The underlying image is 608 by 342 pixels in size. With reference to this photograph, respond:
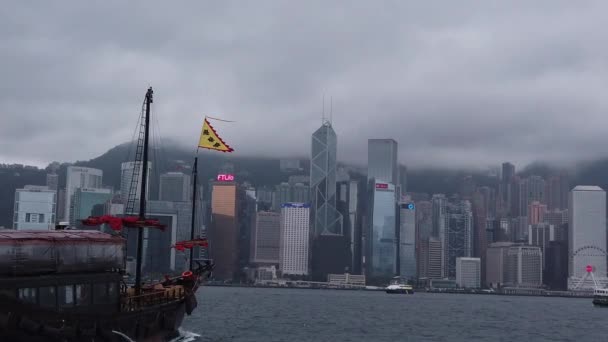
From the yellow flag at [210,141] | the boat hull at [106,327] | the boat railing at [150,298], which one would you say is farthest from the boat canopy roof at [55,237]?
the yellow flag at [210,141]

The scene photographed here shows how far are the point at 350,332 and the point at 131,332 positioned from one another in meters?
40.1

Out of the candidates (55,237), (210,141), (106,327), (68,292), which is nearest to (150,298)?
(106,327)

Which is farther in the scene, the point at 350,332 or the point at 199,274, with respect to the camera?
the point at 350,332

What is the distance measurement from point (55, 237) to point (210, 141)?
2611 cm

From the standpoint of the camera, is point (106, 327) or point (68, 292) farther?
point (106, 327)

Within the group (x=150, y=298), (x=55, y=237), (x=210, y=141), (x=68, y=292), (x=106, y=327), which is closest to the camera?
(x=55, y=237)

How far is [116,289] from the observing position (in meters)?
47.2

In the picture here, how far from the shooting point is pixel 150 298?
54.9 meters

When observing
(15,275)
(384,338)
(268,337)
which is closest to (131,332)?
(15,275)

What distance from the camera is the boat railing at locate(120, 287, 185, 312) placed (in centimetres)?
4944

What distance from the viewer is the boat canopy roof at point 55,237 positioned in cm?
4050

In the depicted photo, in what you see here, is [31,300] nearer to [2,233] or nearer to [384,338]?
[2,233]

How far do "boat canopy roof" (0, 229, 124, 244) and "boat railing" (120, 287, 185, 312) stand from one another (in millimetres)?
4295

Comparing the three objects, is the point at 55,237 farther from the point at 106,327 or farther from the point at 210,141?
the point at 210,141
